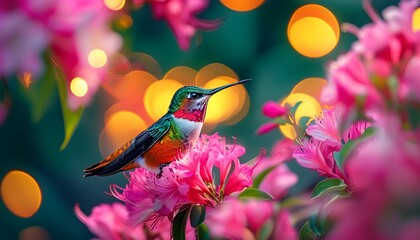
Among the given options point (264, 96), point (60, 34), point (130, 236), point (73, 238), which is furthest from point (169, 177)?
point (264, 96)

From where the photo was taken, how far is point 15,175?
229 centimetres

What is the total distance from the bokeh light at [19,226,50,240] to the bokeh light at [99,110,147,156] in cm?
27

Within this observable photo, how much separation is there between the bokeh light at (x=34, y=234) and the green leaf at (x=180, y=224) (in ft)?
5.06

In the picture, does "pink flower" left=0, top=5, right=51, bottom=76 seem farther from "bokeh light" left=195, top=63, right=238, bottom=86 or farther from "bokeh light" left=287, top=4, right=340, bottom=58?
"bokeh light" left=287, top=4, right=340, bottom=58

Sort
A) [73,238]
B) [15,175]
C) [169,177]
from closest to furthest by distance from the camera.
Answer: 1. [169,177]
2. [73,238]
3. [15,175]

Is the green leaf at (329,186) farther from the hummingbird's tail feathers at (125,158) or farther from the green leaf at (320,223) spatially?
the hummingbird's tail feathers at (125,158)

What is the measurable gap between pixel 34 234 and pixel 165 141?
1549 millimetres

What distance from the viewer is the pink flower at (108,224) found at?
601 millimetres

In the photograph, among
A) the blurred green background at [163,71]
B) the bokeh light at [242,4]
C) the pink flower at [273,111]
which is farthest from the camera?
the bokeh light at [242,4]

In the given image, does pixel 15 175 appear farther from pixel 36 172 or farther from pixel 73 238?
pixel 73 238

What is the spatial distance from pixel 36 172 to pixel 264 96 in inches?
26.6

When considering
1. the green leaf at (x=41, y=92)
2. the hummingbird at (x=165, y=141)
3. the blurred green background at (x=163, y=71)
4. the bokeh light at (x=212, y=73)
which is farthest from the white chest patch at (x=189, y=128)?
the bokeh light at (x=212, y=73)

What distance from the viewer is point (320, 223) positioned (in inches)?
19.9

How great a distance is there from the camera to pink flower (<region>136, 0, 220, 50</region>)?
0.58m
